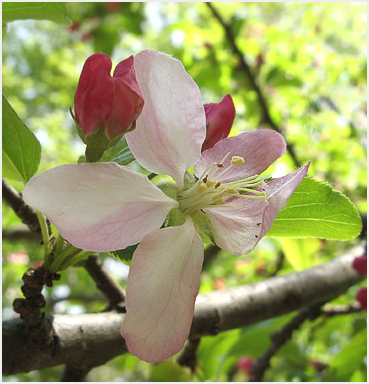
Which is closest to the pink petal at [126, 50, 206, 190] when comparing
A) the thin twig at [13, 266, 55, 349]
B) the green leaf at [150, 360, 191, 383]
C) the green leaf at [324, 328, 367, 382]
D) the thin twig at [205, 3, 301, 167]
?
the thin twig at [13, 266, 55, 349]

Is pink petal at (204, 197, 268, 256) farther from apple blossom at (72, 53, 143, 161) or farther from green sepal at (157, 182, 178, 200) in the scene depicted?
apple blossom at (72, 53, 143, 161)

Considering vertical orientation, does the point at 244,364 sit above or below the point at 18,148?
below

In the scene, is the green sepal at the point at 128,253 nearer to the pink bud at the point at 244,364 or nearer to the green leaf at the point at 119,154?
the green leaf at the point at 119,154

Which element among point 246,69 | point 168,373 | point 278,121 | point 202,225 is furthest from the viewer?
point 278,121

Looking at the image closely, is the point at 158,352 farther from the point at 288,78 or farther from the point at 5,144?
the point at 288,78

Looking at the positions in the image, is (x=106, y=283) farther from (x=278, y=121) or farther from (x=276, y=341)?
(x=278, y=121)

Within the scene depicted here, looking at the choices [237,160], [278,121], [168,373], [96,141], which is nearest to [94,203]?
[96,141]
